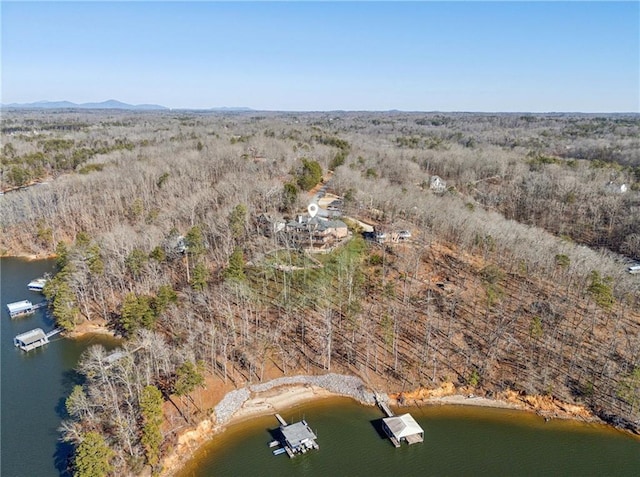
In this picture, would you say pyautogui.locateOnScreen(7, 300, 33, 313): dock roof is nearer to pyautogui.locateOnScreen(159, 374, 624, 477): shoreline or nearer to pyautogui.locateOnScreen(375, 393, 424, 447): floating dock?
pyautogui.locateOnScreen(159, 374, 624, 477): shoreline

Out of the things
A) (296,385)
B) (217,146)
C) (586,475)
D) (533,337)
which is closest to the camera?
(586,475)

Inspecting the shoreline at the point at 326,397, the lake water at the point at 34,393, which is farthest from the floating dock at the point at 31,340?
the shoreline at the point at 326,397

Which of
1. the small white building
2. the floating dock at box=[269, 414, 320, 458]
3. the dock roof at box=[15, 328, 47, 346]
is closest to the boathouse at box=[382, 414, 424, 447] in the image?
the floating dock at box=[269, 414, 320, 458]

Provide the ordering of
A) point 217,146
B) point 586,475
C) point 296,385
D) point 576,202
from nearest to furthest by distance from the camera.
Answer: point 586,475 → point 296,385 → point 576,202 → point 217,146

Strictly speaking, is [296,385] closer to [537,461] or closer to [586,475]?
[537,461]

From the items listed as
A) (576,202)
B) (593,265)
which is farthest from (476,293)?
(576,202)
